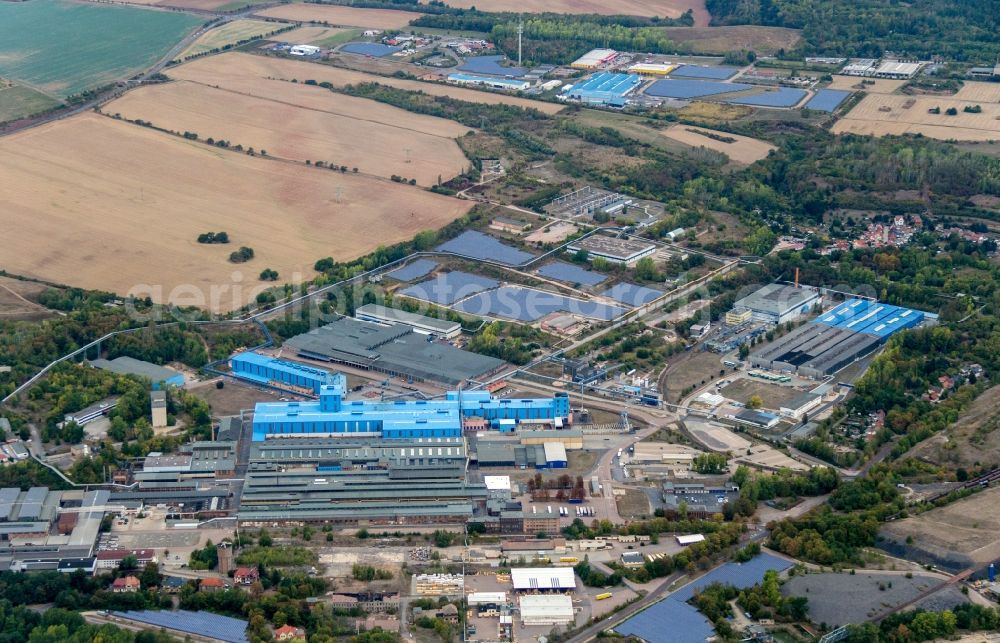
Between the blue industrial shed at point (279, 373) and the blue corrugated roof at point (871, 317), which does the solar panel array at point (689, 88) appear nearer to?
the blue corrugated roof at point (871, 317)

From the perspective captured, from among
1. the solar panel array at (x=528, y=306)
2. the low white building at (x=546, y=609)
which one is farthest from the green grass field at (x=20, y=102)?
the low white building at (x=546, y=609)

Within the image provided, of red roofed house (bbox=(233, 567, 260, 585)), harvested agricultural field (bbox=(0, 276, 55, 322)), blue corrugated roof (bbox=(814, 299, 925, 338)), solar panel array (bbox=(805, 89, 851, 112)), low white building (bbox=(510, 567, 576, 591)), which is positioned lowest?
blue corrugated roof (bbox=(814, 299, 925, 338))

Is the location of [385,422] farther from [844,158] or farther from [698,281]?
→ [844,158]

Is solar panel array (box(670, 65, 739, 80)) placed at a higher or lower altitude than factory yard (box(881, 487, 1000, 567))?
lower

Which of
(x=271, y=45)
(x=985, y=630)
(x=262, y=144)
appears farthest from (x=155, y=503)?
(x=271, y=45)

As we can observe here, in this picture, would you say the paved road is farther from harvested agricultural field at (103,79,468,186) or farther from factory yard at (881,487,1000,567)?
harvested agricultural field at (103,79,468,186)

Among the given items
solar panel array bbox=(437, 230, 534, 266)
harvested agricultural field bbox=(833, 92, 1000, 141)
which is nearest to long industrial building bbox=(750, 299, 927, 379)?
solar panel array bbox=(437, 230, 534, 266)
